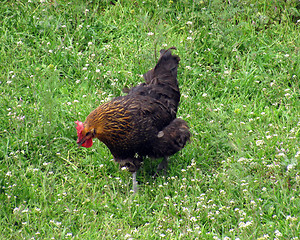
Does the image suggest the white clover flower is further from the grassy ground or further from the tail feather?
the tail feather

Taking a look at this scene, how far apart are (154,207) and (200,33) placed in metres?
3.18

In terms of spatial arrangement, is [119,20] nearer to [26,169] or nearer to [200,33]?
[200,33]

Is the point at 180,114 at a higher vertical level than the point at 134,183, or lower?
lower

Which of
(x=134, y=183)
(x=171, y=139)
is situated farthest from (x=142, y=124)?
(x=134, y=183)

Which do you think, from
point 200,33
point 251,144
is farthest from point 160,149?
point 200,33

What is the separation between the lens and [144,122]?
17.5 ft

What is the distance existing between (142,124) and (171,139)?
1.47 ft

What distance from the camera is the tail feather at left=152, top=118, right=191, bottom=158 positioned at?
5504 millimetres

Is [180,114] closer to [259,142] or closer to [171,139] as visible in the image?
[171,139]

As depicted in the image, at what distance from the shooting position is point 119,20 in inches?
310

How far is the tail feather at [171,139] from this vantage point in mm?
5504

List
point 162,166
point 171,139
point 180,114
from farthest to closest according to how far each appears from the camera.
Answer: point 180,114 < point 162,166 < point 171,139

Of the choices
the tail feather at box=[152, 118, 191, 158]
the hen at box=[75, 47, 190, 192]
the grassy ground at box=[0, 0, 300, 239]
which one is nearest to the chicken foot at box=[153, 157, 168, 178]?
the hen at box=[75, 47, 190, 192]

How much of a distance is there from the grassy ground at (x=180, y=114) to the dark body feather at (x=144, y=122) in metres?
0.35
